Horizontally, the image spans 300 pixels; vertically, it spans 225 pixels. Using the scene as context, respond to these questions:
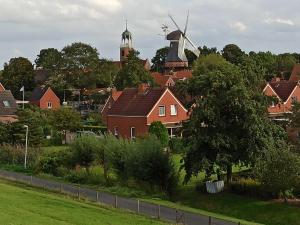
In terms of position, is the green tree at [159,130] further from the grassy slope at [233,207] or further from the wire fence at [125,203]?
the grassy slope at [233,207]

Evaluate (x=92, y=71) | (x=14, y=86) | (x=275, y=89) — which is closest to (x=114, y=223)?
(x=275, y=89)

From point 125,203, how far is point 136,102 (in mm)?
32523

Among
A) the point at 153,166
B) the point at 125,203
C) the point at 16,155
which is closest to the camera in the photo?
the point at 125,203

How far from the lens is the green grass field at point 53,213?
80.8 feet

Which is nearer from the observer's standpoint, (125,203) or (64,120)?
(125,203)

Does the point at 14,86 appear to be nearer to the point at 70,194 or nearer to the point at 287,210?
the point at 70,194

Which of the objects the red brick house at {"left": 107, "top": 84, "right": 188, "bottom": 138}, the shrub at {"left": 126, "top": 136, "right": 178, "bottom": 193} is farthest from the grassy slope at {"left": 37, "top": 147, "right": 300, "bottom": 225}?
the red brick house at {"left": 107, "top": 84, "right": 188, "bottom": 138}

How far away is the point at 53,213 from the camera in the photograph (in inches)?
1090

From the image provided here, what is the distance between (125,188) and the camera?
4103 centimetres

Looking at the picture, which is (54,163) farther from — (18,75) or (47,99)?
(18,75)

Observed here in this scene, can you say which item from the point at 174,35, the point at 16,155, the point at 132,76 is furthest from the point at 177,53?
the point at 16,155

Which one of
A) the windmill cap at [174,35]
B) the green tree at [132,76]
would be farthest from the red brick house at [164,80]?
the windmill cap at [174,35]

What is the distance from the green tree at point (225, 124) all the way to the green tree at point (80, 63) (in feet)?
243

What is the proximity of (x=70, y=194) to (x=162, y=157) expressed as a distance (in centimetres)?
701
